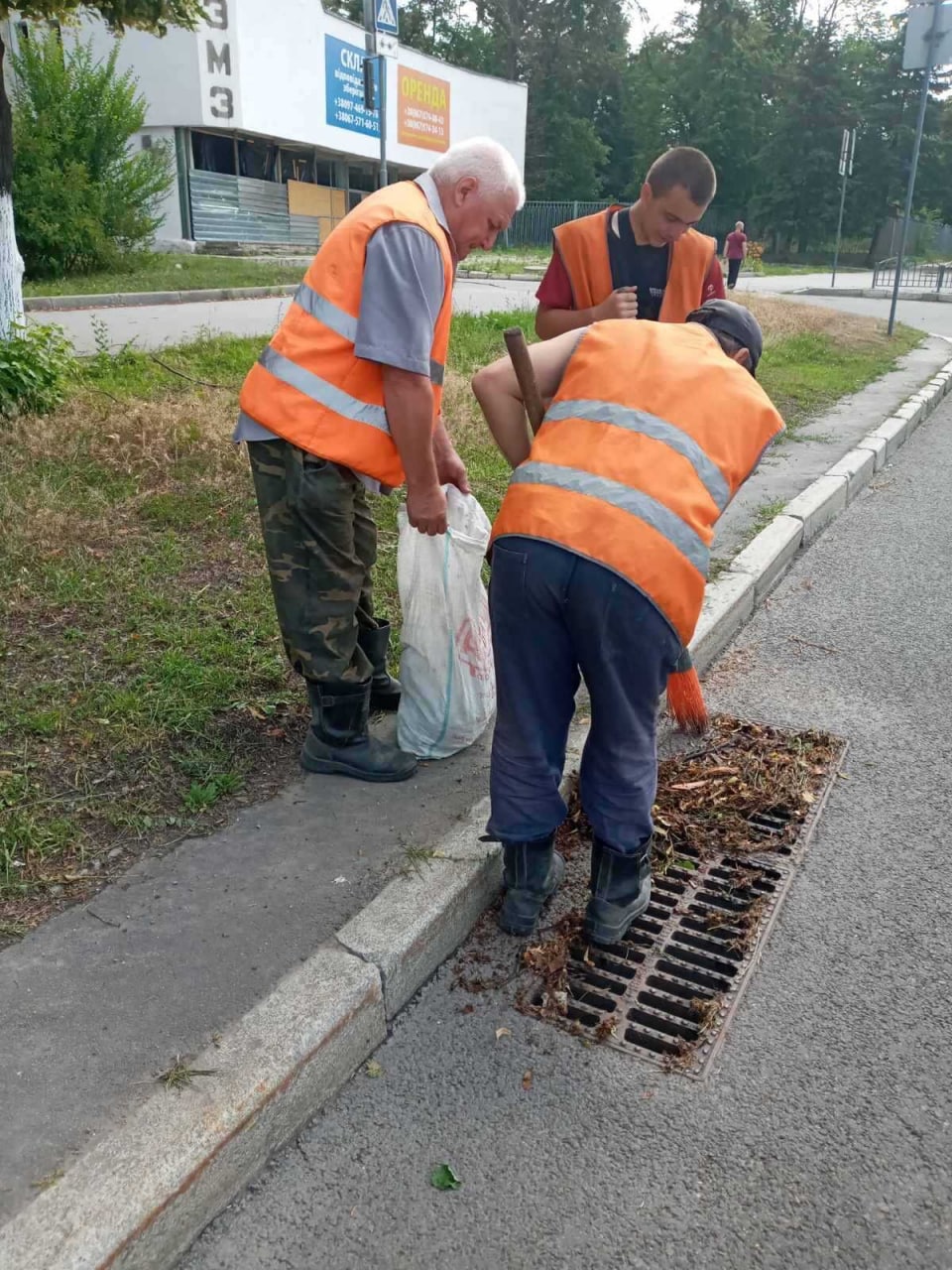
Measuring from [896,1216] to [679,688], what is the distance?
6.06 ft

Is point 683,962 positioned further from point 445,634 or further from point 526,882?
point 445,634

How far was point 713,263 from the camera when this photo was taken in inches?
156

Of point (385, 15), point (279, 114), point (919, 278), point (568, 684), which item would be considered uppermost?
point (279, 114)

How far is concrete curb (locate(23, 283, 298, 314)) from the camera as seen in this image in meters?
13.8

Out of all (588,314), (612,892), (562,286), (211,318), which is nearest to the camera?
(612,892)

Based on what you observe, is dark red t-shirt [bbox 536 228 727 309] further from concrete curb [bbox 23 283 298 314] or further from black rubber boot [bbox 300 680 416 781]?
concrete curb [bbox 23 283 298 314]

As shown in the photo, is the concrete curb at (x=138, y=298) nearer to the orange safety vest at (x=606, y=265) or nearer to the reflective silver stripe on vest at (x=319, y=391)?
the orange safety vest at (x=606, y=265)

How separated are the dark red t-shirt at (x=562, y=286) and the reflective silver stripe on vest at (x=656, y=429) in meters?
1.86

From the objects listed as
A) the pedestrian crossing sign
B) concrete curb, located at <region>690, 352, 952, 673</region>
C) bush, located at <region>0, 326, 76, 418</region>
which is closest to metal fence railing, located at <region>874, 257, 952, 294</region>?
the pedestrian crossing sign

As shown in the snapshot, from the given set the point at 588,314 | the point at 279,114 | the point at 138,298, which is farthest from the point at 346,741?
the point at 279,114

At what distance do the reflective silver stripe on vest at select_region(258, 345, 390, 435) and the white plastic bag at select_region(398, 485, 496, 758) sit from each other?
43cm

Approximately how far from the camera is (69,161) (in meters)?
17.3

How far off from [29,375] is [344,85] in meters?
24.6

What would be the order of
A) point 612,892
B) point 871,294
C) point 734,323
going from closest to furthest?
point 734,323 → point 612,892 → point 871,294
